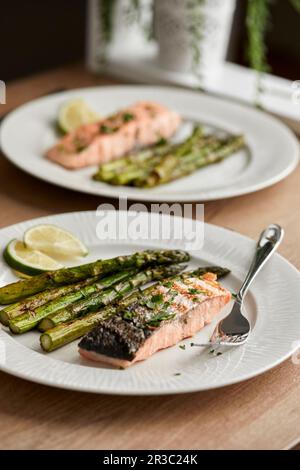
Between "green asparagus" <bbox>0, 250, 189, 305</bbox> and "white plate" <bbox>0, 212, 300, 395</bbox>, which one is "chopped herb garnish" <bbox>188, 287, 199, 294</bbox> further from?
"green asparagus" <bbox>0, 250, 189, 305</bbox>

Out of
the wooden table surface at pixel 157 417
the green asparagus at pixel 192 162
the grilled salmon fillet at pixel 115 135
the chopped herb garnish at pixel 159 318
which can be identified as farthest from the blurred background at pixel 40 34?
the wooden table surface at pixel 157 417

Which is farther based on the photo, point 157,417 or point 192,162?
point 192,162

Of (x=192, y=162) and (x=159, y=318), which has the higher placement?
(x=159, y=318)

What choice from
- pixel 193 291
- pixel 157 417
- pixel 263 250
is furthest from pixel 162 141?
pixel 157 417

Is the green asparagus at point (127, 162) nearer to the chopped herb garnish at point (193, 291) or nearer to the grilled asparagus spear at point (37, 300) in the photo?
the grilled asparagus spear at point (37, 300)

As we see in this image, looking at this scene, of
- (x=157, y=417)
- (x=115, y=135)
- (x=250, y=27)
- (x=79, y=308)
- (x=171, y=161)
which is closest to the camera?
(x=157, y=417)

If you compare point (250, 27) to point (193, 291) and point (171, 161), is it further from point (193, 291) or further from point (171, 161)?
point (193, 291)
